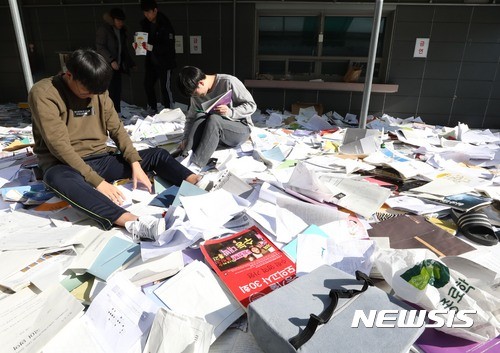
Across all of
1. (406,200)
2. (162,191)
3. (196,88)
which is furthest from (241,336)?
(196,88)

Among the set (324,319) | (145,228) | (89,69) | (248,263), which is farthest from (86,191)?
(324,319)

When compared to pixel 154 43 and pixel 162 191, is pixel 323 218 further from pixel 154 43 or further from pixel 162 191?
pixel 154 43

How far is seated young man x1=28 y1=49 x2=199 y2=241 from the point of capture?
152cm

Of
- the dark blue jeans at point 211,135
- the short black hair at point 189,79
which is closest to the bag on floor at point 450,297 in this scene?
the dark blue jeans at point 211,135

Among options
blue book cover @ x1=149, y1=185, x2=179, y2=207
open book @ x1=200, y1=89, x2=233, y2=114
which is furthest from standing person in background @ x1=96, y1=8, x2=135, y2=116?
blue book cover @ x1=149, y1=185, x2=179, y2=207

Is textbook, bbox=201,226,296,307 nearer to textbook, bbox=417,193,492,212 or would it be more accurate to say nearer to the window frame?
textbook, bbox=417,193,492,212

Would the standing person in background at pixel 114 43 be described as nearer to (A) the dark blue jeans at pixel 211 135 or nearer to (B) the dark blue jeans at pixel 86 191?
(A) the dark blue jeans at pixel 211 135

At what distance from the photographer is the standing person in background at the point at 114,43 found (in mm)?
3904

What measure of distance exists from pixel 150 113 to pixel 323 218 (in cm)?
367

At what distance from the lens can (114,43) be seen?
4.00 meters

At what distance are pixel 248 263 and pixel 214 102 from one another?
146cm

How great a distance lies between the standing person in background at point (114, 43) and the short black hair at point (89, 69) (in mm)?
2470

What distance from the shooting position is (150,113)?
4.64m

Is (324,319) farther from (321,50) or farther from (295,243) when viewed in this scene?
(321,50)
